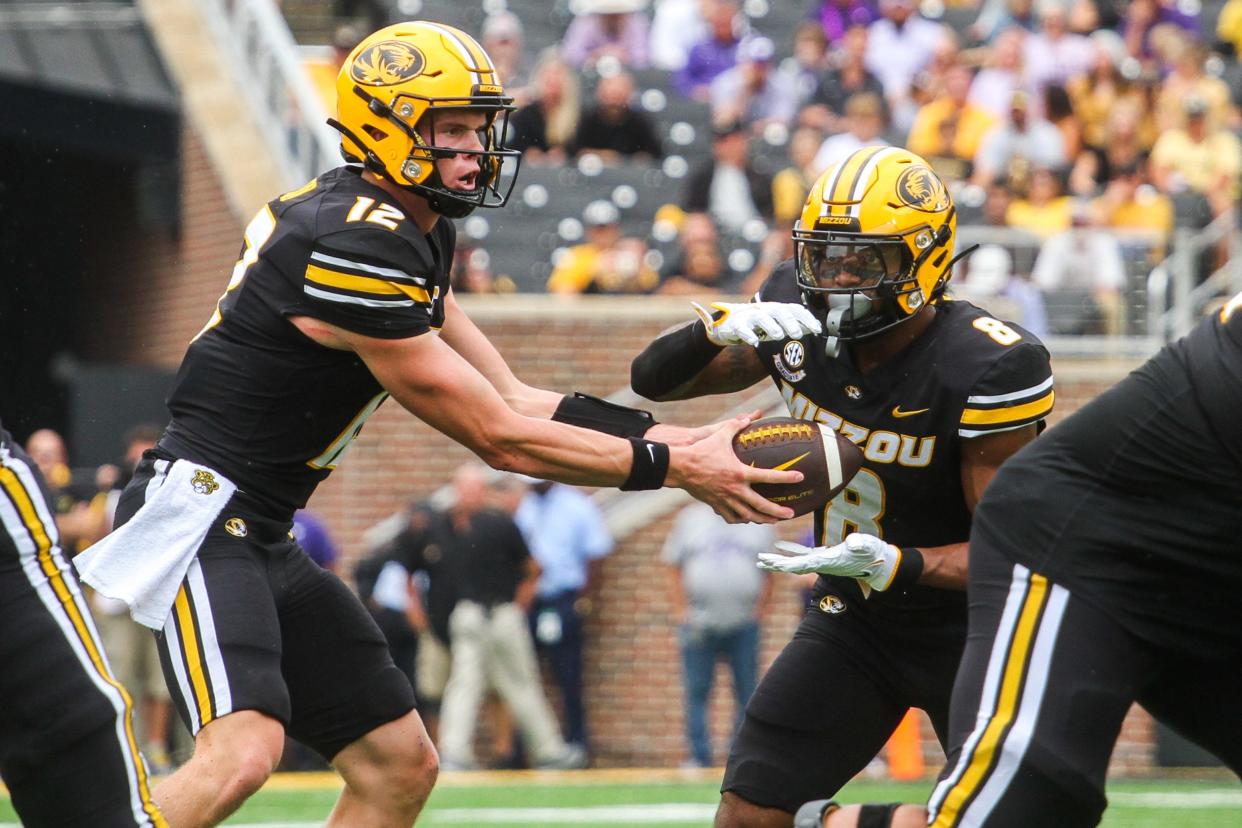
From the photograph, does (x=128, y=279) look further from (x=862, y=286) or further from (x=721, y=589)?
(x=862, y=286)

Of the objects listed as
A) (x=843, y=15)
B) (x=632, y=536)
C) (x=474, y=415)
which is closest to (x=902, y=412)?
(x=474, y=415)

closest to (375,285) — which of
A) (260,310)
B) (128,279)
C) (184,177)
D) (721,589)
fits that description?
(260,310)

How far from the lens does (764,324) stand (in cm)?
439

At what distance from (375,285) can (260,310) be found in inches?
13.6

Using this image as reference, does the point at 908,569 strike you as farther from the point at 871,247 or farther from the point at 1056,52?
the point at 1056,52

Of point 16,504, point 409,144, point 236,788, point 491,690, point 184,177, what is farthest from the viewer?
point 184,177

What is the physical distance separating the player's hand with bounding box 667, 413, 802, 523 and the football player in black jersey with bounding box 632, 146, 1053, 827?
129 mm

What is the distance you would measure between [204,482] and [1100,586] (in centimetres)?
202

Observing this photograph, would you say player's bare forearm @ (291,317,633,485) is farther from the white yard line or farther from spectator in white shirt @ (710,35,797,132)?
spectator in white shirt @ (710,35,797,132)

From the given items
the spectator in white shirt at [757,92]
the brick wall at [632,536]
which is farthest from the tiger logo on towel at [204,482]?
the spectator in white shirt at [757,92]

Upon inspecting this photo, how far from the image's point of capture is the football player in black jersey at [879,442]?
14.0 ft

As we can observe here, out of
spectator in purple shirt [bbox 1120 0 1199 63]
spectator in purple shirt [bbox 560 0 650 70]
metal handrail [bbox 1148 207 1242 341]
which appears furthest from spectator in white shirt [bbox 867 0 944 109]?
metal handrail [bbox 1148 207 1242 341]

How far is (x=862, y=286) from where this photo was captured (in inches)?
173

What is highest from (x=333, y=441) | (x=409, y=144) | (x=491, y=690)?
(x=409, y=144)
